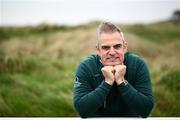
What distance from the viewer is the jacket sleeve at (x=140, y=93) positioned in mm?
2150

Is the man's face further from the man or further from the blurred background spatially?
the blurred background

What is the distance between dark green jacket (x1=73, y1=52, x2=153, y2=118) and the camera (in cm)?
215

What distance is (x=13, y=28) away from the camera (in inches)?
211

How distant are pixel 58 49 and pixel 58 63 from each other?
227mm

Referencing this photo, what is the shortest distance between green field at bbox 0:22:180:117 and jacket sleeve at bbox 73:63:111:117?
2532mm

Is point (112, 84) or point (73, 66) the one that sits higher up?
point (112, 84)

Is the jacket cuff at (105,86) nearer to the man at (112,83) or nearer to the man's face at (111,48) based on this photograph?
the man at (112,83)

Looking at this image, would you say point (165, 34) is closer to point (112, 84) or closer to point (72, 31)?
point (72, 31)

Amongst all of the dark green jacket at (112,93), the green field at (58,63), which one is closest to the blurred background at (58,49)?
the green field at (58,63)

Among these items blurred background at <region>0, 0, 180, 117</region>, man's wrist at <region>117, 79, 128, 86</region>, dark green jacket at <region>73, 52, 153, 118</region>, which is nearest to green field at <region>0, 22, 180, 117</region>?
blurred background at <region>0, 0, 180, 117</region>

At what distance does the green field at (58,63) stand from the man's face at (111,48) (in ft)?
8.50

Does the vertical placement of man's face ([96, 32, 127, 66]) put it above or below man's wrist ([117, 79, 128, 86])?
above

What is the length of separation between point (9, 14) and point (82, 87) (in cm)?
335

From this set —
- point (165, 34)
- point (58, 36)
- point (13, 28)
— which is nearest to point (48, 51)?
point (58, 36)
